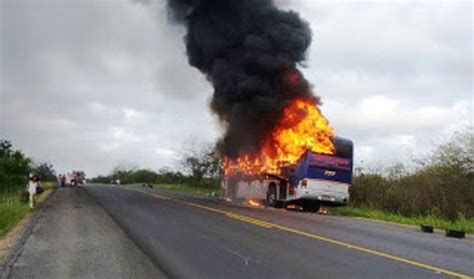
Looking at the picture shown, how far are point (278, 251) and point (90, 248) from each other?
3.93 meters

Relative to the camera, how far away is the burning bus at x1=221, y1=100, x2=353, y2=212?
79.6 ft

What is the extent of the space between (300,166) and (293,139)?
9.09 feet

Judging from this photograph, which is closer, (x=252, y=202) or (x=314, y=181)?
(x=314, y=181)

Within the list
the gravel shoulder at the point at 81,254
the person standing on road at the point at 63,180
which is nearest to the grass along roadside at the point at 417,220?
the gravel shoulder at the point at 81,254

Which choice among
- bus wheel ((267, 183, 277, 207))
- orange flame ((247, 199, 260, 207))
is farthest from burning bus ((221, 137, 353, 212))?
orange flame ((247, 199, 260, 207))

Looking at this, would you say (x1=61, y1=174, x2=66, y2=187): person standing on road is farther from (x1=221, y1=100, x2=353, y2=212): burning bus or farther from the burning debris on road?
(x1=221, y1=100, x2=353, y2=212): burning bus

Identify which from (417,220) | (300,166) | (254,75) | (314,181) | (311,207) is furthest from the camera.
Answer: (254,75)

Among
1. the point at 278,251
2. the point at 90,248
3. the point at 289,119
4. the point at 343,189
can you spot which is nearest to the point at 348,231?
the point at 278,251

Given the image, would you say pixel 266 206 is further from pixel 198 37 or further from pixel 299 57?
pixel 198 37

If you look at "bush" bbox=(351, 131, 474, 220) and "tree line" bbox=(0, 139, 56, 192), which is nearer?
"bush" bbox=(351, 131, 474, 220)

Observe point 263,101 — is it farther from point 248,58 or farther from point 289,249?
point 289,249

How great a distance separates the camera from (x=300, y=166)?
2438cm

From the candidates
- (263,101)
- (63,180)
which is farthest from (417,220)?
(63,180)

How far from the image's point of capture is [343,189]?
2483 cm
